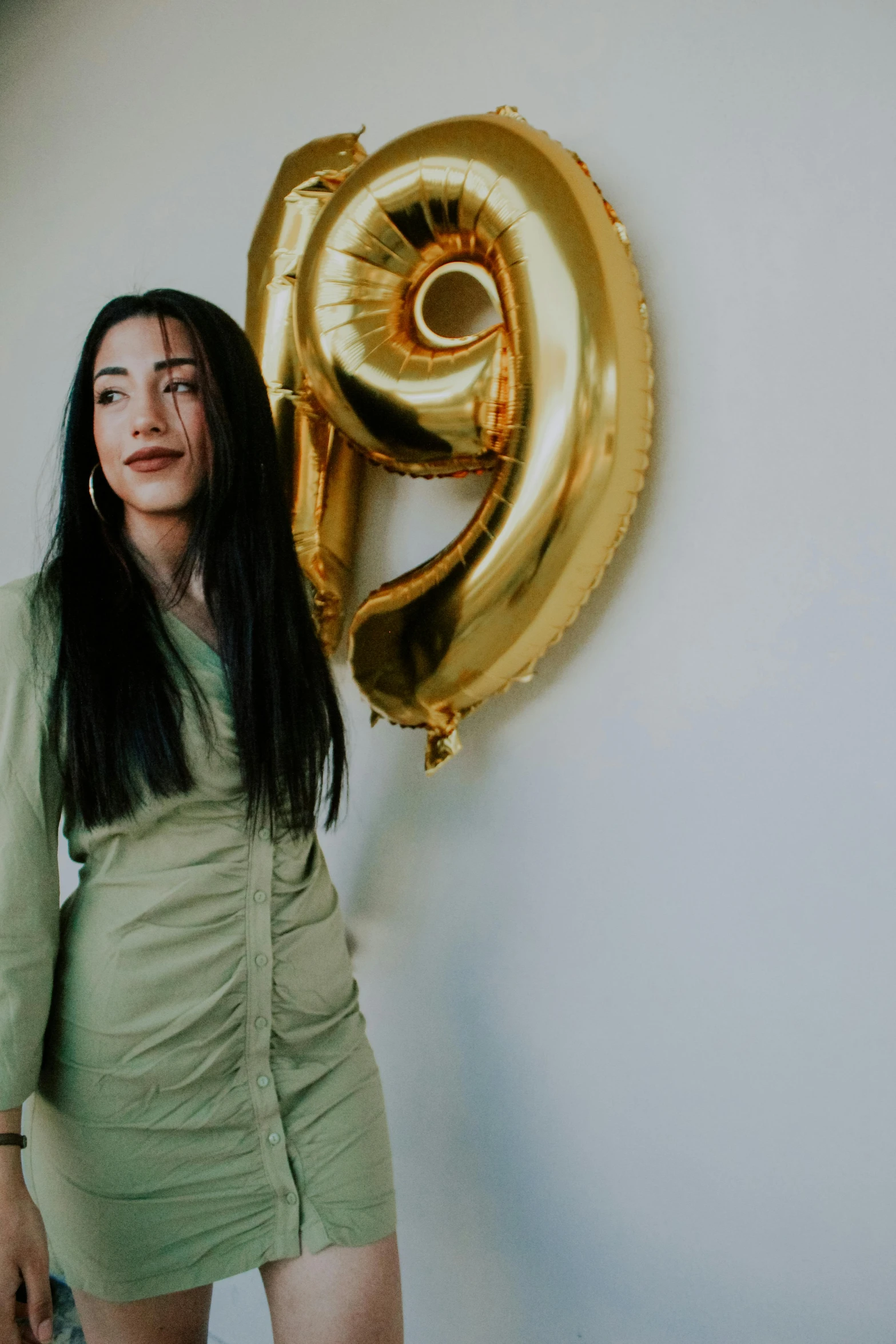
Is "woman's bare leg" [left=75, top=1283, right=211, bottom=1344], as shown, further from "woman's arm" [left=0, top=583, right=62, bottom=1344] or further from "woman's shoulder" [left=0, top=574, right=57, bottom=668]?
"woman's shoulder" [left=0, top=574, right=57, bottom=668]

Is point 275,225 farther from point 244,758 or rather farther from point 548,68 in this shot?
point 244,758

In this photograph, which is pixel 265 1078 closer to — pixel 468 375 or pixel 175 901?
pixel 175 901

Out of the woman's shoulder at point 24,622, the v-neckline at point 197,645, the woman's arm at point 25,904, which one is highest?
the woman's shoulder at point 24,622

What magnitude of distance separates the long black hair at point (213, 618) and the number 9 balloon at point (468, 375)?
102 mm

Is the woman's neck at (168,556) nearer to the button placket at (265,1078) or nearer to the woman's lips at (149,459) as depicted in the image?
the woman's lips at (149,459)

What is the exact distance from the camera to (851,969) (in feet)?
3.02

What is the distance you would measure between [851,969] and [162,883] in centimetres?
64

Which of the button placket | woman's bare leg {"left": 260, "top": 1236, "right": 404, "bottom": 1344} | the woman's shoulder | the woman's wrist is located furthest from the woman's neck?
woman's bare leg {"left": 260, "top": 1236, "right": 404, "bottom": 1344}

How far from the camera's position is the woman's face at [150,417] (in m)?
0.97

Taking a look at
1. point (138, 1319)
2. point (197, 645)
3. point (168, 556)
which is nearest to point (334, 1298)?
point (138, 1319)

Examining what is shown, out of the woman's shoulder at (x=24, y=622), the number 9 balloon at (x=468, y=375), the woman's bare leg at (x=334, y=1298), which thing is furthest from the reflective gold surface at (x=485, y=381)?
the woman's bare leg at (x=334, y=1298)

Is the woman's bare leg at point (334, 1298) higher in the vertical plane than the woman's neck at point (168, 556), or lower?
lower

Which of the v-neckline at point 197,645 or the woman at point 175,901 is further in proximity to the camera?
the v-neckline at point 197,645

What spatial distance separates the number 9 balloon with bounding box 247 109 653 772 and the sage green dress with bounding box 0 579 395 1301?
0.25 meters
